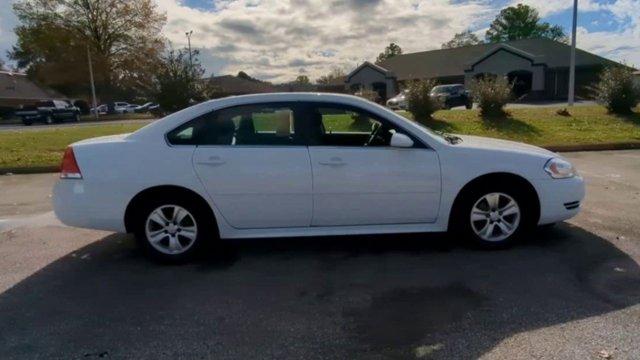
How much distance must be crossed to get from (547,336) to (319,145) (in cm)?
244

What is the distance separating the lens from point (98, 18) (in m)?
49.1

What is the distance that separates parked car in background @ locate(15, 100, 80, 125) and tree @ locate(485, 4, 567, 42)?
2593 inches

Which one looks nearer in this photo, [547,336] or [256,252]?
[547,336]

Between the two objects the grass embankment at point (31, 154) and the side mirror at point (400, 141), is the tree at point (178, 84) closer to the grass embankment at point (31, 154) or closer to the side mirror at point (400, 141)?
the grass embankment at point (31, 154)

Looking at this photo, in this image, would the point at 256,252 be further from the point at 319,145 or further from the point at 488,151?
the point at 488,151

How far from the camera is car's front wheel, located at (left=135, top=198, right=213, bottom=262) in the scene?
4.38 m

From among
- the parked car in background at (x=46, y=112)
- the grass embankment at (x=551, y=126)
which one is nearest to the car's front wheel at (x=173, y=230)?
the grass embankment at (x=551, y=126)

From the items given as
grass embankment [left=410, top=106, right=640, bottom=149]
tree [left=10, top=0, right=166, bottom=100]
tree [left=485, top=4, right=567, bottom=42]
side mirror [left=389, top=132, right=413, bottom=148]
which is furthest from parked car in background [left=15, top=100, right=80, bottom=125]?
tree [left=485, top=4, right=567, bottom=42]

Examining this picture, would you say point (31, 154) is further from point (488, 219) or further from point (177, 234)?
point (488, 219)

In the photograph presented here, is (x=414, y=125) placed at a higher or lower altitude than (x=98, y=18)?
lower

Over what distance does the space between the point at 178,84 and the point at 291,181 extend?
471 inches

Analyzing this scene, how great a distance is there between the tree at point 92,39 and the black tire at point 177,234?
4700cm

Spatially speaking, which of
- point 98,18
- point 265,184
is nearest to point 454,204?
point 265,184

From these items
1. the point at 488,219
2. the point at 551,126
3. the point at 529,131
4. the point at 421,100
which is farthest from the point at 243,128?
the point at 551,126
